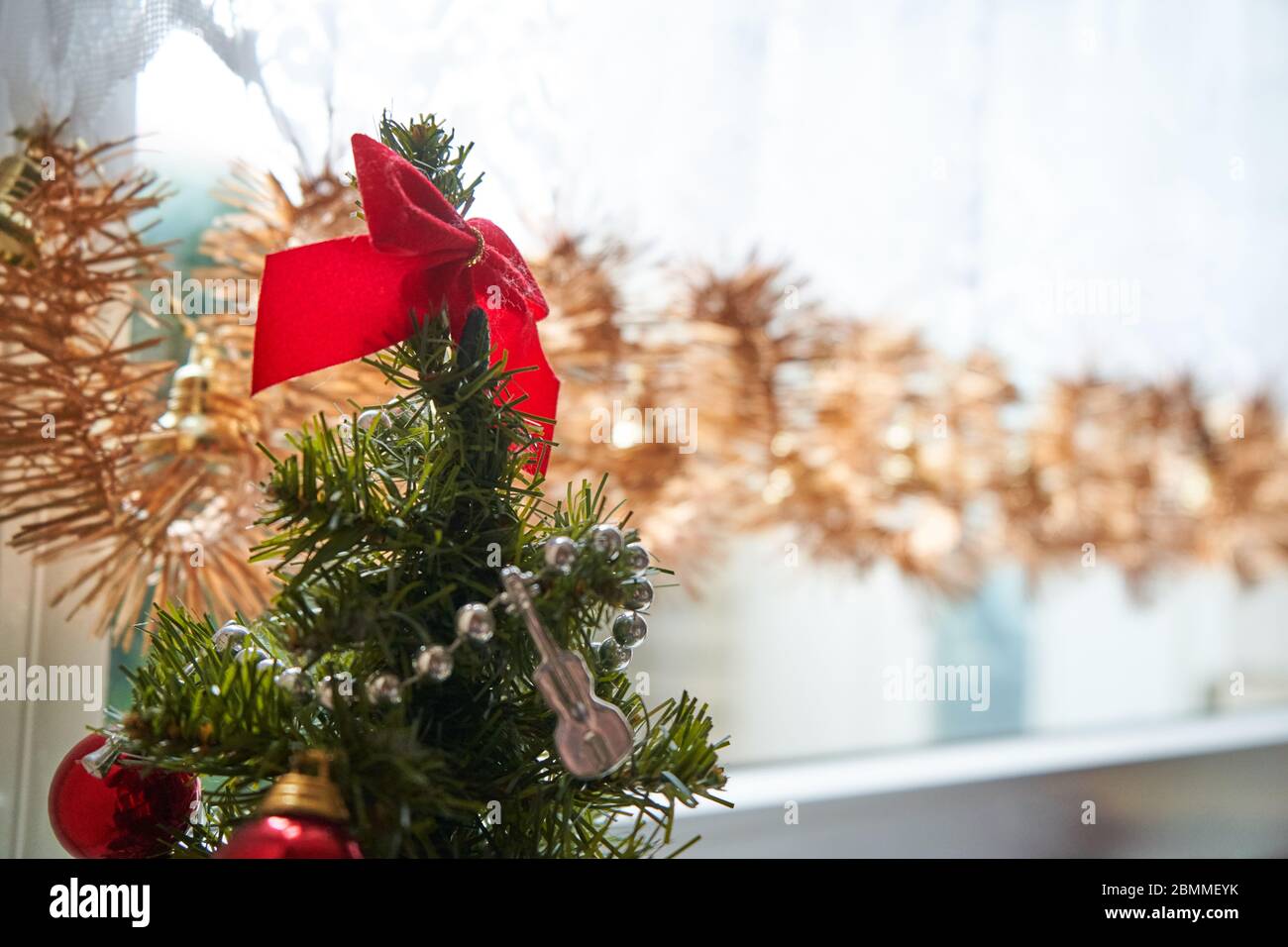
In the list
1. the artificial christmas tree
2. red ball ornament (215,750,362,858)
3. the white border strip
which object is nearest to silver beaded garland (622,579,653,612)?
the artificial christmas tree

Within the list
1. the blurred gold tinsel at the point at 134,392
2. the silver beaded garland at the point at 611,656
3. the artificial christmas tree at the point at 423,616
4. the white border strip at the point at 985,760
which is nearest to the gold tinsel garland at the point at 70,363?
the blurred gold tinsel at the point at 134,392

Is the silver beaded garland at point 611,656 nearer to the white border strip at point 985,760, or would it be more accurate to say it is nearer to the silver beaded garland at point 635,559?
the silver beaded garland at point 635,559

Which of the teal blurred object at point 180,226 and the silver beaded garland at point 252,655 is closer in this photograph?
the silver beaded garland at point 252,655

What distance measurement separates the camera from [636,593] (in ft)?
1.06

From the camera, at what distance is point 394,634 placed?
310 millimetres

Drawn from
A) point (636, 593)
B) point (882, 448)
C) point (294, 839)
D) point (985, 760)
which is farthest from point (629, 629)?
point (985, 760)

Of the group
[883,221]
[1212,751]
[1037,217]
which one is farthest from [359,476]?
[1212,751]

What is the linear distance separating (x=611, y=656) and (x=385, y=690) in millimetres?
94

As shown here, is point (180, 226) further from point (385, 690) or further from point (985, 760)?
point (985, 760)

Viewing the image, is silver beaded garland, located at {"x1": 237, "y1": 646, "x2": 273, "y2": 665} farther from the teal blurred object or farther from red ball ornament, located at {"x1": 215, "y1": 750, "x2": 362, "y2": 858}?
the teal blurred object

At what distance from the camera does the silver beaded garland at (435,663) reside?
0.29 metres

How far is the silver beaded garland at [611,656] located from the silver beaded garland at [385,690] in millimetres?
84

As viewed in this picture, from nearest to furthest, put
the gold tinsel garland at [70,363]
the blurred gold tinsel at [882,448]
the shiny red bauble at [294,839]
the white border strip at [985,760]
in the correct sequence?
the shiny red bauble at [294,839] < the gold tinsel garland at [70,363] < the blurred gold tinsel at [882,448] < the white border strip at [985,760]
